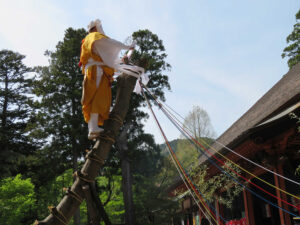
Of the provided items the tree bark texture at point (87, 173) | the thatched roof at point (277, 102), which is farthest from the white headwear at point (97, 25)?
the thatched roof at point (277, 102)

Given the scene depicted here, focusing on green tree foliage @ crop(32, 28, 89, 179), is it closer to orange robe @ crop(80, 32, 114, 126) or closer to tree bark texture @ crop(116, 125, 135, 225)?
tree bark texture @ crop(116, 125, 135, 225)

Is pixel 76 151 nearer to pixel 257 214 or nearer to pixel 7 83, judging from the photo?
A: pixel 7 83

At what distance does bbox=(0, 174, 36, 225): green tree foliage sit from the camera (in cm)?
1633

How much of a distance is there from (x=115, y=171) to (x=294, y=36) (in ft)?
53.0

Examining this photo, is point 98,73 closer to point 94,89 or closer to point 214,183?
point 94,89

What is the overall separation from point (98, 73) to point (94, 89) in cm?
16

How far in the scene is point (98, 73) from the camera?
288 centimetres

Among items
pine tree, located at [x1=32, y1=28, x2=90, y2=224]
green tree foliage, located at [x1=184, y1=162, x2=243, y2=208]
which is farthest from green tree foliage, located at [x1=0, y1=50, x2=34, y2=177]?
green tree foliage, located at [x1=184, y1=162, x2=243, y2=208]

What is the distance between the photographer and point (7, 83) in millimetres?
24688

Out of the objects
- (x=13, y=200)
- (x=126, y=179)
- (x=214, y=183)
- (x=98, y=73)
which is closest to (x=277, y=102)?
(x=214, y=183)

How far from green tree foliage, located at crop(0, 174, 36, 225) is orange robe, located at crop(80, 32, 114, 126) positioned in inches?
Result: 599

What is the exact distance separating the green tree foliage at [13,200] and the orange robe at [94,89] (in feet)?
49.9

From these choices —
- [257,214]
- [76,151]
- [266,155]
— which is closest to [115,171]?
[76,151]

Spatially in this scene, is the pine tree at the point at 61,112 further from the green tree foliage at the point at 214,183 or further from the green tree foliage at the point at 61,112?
the green tree foliage at the point at 214,183
